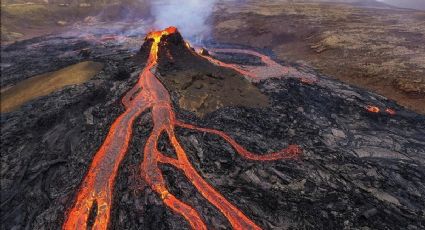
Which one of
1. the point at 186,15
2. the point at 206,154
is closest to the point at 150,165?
the point at 206,154

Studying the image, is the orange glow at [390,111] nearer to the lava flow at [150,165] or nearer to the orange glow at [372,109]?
the orange glow at [372,109]

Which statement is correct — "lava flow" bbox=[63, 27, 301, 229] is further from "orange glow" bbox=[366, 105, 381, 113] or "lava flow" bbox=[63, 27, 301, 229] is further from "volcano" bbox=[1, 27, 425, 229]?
"orange glow" bbox=[366, 105, 381, 113]

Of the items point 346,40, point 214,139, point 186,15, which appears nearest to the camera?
point 214,139

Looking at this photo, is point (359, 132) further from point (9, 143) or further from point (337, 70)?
point (9, 143)

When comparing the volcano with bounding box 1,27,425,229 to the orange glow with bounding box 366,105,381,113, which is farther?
the orange glow with bounding box 366,105,381,113

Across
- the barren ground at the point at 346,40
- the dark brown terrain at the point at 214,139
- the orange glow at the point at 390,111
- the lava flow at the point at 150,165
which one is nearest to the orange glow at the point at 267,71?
the dark brown terrain at the point at 214,139

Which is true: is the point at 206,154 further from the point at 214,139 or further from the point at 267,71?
the point at 267,71

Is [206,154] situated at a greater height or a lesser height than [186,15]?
lesser

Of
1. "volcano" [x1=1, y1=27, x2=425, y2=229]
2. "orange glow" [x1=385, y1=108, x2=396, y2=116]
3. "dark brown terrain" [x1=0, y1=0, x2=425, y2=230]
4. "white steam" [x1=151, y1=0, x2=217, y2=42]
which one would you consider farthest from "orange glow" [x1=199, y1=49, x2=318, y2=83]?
"white steam" [x1=151, y1=0, x2=217, y2=42]
